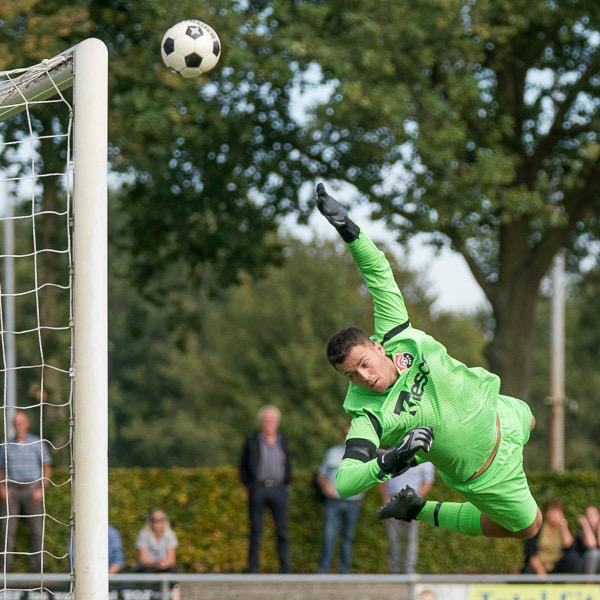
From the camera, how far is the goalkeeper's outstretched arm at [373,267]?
6.96 meters

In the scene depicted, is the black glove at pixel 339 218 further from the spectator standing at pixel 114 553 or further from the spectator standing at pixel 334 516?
the spectator standing at pixel 334 516

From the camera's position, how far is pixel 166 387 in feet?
162

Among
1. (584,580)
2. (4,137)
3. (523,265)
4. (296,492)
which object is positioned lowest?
(584,580)

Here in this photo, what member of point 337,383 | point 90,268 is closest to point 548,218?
point 90,268

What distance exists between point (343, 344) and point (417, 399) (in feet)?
2.01

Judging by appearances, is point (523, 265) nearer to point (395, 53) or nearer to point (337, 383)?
point (395, 53)

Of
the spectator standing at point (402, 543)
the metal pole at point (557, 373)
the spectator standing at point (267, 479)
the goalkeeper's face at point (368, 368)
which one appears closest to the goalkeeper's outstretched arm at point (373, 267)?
the goalkeeper's face at point (368, 368)

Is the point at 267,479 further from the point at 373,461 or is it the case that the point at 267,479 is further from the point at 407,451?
the point at 407,451

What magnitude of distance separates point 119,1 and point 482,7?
17.0ft

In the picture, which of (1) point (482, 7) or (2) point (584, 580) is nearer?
(2) point (584, 580)

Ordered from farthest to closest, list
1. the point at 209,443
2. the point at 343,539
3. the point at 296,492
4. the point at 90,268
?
the point at 209,443 < the point at 296,492 < the point at 343,539 < the point at 90,268

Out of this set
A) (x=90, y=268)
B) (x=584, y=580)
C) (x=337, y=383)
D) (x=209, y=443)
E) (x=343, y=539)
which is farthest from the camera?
(x=209, y=443)

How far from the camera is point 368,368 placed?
21.6 feet

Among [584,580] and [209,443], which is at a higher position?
[209,443]
